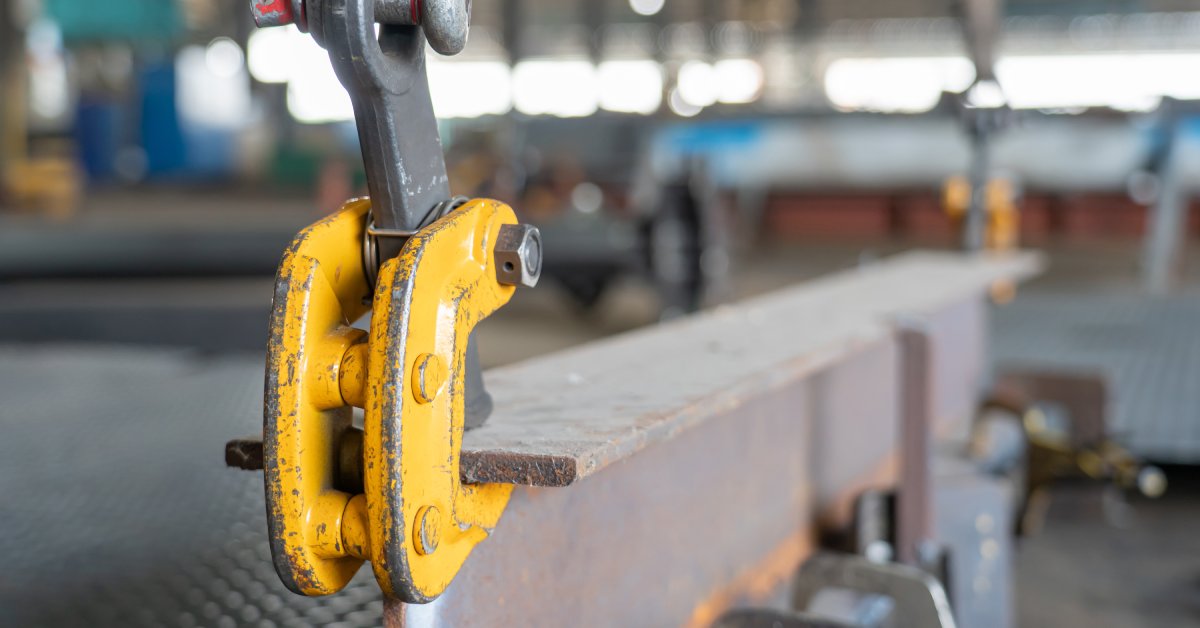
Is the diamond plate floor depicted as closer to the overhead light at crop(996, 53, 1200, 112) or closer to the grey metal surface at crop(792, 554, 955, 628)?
the grey metal surface at crop(792, 554, 955, 628)

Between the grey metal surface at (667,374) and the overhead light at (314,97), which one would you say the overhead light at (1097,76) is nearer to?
the overhead light at (314,97)

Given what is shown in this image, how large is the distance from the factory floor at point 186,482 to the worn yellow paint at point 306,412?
25 centimetres

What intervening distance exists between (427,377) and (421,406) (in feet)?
0.05

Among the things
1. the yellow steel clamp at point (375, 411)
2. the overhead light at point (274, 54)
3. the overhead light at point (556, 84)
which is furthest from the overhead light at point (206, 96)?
the yellow steel clamp at point (375, 411)

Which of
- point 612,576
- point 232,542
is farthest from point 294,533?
point 232,542

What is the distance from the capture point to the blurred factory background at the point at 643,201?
7.02 feet

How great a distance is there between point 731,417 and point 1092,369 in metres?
2.23

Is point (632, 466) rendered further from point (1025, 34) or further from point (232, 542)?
point (1025, 34)

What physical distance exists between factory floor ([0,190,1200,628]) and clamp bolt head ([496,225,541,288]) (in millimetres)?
336

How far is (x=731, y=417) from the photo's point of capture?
116cm

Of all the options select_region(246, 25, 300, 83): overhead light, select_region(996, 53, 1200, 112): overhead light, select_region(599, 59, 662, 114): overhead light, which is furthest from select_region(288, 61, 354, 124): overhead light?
select_region(996, 53, 1200, 112): overhead light

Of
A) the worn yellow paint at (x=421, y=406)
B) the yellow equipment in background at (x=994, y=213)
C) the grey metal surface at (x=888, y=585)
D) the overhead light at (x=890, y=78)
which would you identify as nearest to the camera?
the worn yellow paint at (x=421, y=406)

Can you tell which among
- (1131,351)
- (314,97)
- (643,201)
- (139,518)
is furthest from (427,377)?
(314,97)

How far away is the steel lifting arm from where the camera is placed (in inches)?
23.1
